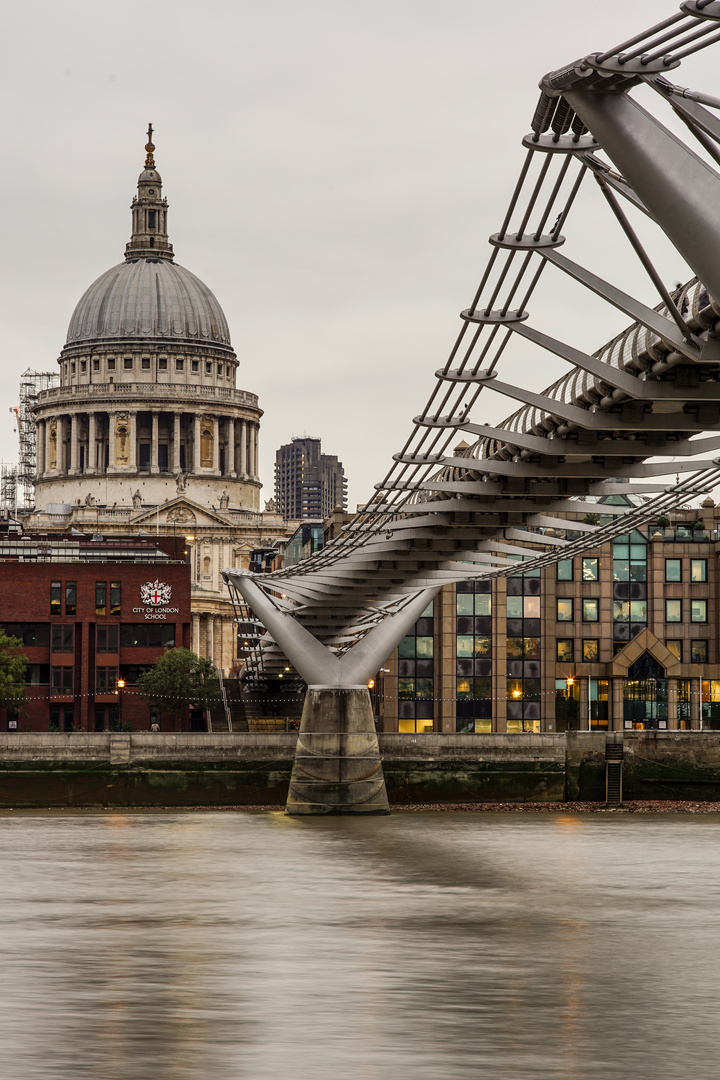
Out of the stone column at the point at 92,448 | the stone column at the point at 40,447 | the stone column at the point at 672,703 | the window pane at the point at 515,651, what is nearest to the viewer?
the window pane at the point at 515,651

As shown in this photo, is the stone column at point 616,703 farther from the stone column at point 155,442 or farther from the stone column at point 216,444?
the stone column at point 216,444

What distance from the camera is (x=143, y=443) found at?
152500 millimetres

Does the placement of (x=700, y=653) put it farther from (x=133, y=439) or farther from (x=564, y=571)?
(x=133, y=439)

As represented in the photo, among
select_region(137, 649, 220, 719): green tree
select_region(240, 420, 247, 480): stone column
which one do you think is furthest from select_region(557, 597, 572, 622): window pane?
select_region(240, 420, 247, 480): stone column

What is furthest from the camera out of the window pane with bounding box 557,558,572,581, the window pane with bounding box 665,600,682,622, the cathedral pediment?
the cathedral pediment

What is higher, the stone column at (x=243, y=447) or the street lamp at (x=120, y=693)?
the stone column at (x=243, y=447)

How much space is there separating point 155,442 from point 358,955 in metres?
127

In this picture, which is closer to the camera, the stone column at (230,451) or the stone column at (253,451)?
the stone column at (230,451)

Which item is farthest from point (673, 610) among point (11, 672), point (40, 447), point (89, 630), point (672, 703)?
point (40, 447)

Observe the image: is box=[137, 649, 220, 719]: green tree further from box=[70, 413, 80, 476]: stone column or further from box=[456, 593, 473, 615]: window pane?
box=[70, 413, 80, 476]: stone column

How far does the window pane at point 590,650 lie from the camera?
7844 centimetres

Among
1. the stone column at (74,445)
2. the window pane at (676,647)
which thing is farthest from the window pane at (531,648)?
the stone column at (74,445)

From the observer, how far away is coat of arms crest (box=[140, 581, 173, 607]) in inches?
3440

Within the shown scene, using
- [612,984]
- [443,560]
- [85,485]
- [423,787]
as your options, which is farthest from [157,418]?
[612,984]
